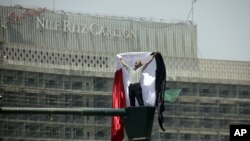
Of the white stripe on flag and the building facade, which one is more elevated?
the white stripe on flag

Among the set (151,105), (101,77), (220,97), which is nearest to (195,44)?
(220,97)

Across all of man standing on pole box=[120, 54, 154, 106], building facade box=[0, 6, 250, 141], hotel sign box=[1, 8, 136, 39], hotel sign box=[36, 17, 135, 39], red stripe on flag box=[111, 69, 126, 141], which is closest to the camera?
man standing on pole box=[120, 54, 154, 106]

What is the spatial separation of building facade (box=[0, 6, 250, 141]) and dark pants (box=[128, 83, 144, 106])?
139395 millimetres

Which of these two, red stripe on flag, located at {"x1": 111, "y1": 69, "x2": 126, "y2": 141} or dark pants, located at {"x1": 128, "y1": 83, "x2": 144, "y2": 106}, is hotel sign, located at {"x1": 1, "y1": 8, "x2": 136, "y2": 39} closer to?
red stripe on flag, located at {"x1": 111, "y1": 69, "x2": 126, "y2": 141}

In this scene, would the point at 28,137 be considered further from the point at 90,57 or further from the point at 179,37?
the point at 179,37

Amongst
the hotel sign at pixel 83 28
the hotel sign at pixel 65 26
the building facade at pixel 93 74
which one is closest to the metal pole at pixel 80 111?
the building facade at pixel 93 74

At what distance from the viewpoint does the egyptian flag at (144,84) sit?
17.6m

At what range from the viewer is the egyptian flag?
17609 mm

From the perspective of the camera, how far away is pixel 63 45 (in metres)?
176

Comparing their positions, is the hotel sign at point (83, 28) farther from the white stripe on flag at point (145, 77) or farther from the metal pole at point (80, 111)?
the metal pole at point (80, 111)

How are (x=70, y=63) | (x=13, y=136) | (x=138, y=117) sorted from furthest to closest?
(x=70, y=63), (x=13, y=136), (x=138, y=117)

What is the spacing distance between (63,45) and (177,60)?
24971 mm

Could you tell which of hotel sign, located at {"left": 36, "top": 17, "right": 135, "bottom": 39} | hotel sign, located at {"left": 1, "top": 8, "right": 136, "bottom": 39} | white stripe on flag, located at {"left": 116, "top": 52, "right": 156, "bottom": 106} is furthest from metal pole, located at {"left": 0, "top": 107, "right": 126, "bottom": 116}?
hotel sign, located at {"left": 36, "top": 17, "right": 135, "bottom": 39}

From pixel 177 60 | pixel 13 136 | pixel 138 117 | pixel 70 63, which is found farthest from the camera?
pixel 177 60
